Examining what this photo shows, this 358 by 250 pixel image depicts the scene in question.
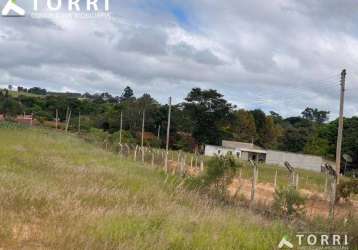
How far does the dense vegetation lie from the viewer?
249 ft

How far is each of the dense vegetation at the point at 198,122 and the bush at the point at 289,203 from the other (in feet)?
185

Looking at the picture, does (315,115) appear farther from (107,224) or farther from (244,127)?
(107,224)

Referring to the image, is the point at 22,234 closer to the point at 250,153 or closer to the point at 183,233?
the point at 183,233

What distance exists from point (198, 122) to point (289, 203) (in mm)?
70359

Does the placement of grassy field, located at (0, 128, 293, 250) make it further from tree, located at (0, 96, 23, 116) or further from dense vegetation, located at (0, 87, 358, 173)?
tree, located at (0, 96, 23, 116)

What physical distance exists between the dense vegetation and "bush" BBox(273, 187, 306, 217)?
56452mm

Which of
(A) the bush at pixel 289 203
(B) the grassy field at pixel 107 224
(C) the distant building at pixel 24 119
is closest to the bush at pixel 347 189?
(A) the bush at pixel 289 203

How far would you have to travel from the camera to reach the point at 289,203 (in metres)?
11.0

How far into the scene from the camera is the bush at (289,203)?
10945 millimetres

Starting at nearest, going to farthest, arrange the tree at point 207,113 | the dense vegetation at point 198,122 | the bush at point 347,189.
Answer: the bush at point 347,189
the dense vegetation at point 198,122
the tree at point 207,113

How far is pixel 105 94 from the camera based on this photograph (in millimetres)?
132250

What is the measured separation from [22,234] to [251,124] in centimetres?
8635

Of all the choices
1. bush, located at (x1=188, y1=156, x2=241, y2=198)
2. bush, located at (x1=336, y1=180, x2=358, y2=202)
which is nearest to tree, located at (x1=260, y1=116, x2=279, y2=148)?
bush, located at (x1=336, y1=180, x2=358, y2=202)

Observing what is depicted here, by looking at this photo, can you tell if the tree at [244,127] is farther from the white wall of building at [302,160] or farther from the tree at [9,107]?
the tree at [9,107]
